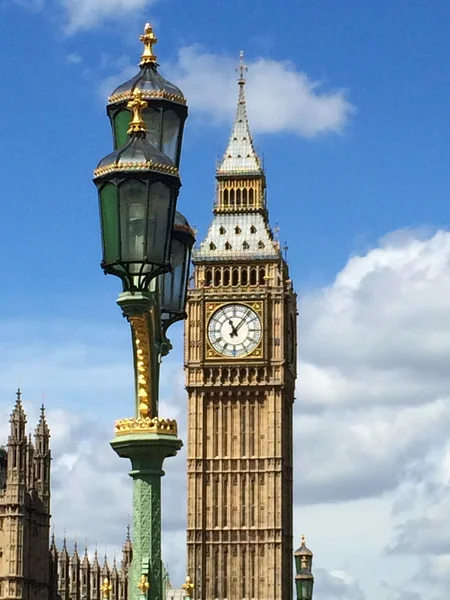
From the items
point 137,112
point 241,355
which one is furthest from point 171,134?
point 241,355

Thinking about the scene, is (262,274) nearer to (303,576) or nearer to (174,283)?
(303,576)

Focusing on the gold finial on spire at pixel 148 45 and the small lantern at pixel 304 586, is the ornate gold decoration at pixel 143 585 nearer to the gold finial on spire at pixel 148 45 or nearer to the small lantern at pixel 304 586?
the gold finial on spire at pixel 148 45

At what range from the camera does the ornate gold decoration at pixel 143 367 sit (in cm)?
1193

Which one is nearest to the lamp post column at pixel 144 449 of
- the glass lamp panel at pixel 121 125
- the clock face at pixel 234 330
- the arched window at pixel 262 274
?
the glass lamp panel at pixel 121 125

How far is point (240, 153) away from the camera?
10219 centimetres

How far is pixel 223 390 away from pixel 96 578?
600 inches

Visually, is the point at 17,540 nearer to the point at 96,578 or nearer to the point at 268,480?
the point at 96,578

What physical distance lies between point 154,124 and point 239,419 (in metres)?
82.9

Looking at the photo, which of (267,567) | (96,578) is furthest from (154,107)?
(267,567)

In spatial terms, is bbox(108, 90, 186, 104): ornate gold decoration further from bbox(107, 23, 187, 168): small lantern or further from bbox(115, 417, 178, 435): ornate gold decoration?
bbox(115, 417, 178, 435): ornate gold decoration

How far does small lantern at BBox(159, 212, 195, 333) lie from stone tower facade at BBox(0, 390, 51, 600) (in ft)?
188

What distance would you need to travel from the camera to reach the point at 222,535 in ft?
310

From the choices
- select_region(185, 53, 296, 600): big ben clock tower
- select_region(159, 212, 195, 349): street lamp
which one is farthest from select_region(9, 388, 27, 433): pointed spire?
select_region(159, 212, 195, 349): street lamp

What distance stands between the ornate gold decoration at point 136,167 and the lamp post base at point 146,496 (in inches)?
77.5
